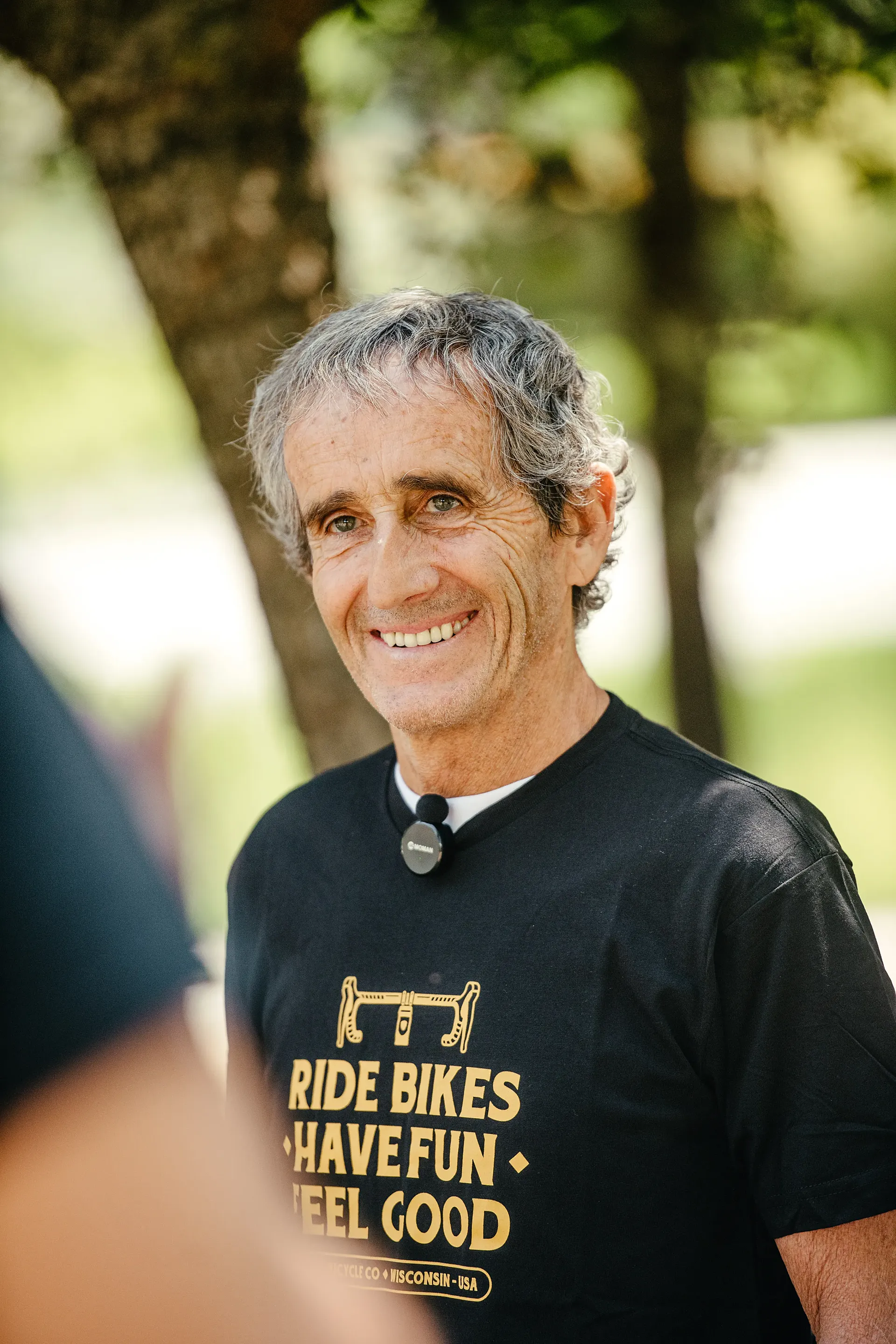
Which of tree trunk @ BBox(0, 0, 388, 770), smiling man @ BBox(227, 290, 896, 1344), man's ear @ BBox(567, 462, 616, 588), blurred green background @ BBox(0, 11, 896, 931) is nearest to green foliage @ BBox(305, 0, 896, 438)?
blurred green background @ BBox(0, 11, 896, 931)

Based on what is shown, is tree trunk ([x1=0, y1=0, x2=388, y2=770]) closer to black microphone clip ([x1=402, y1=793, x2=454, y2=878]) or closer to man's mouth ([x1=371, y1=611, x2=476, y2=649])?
man's mouth ([x1=371, y1=611, x2=476, y2=649])

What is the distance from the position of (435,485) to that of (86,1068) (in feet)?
3.77

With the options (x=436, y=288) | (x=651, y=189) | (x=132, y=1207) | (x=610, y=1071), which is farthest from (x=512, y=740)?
(x=651, y=189)

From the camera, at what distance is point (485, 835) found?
2.10 m

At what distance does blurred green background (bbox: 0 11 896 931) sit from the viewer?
434 cm

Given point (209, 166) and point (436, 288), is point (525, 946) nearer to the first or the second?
point (209, 166)

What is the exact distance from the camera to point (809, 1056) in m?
1.73

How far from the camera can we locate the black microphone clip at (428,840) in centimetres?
210

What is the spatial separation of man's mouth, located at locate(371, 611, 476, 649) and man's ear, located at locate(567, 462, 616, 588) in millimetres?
251

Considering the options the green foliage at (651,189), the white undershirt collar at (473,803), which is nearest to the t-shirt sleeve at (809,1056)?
the white undershirt collar at (473,803)

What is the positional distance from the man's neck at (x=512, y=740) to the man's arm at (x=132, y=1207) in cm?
84

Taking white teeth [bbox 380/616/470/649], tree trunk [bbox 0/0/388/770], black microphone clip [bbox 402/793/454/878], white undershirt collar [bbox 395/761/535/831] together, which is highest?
tree trunk [bbox 0/0/388/770]

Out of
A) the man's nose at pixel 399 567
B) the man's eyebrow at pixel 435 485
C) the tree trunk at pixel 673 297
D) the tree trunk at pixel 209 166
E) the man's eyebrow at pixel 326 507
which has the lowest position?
the man's nose at pixel 399 567

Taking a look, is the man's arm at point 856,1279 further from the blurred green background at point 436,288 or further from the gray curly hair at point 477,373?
the gray curly hair at point 477,373
